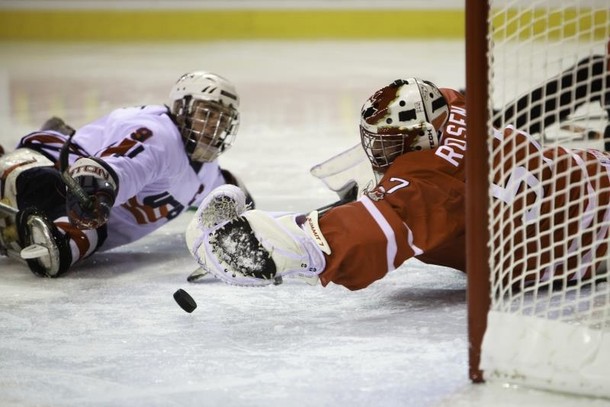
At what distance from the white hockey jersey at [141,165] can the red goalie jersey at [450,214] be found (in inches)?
35.0

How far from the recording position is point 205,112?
3.39m

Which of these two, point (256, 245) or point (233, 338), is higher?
point (256, 245)

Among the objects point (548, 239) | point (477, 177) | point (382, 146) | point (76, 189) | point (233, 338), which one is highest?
point (477, 177)

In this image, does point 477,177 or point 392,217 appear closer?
point 477,177

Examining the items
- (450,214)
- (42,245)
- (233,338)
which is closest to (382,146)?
(450,214)

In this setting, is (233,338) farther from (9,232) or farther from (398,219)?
(9,232)

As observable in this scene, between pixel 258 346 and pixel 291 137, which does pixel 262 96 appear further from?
pixel 258 346

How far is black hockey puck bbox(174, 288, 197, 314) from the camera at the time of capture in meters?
2.72

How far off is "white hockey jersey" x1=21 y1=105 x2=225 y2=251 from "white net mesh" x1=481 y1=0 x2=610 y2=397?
1097mm

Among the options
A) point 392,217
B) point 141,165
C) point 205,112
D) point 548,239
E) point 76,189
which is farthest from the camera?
point 205,112

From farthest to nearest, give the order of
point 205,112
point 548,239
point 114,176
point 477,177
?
point 205,112, point 114,176, point 548,239, point 477,177

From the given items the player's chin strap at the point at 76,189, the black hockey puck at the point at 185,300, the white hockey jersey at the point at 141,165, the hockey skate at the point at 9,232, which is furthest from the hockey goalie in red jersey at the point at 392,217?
the hockey skate at the point at 9,232

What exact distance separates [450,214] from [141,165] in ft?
3.50

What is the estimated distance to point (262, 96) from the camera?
7.63 m
